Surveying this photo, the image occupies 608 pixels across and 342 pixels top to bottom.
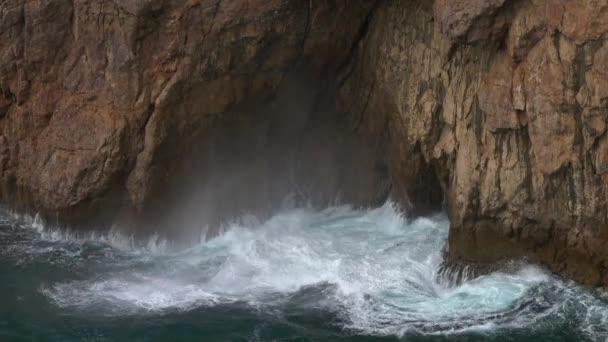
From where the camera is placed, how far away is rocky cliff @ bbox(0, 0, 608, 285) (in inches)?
779

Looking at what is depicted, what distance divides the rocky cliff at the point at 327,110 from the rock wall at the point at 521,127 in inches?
1.4

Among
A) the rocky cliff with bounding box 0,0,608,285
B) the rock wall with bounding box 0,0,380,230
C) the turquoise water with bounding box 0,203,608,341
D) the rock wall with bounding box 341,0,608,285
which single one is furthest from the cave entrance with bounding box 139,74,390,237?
the rock wall with bounding box 341,0,608,285

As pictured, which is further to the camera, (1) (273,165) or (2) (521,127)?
(1) (273,165)

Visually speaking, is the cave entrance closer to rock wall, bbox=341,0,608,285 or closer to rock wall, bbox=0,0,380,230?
rock wall, bbox=0,0,380,230

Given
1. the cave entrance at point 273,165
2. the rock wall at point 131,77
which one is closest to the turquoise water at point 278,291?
the cave entrance at point 273,165

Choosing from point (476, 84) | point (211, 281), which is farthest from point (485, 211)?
point (211, 281)

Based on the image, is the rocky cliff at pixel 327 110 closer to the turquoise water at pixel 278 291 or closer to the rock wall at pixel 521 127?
the rock wall at pixel 521 127

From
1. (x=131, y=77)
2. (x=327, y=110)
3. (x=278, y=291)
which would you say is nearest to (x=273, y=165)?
(x=327, y=110)

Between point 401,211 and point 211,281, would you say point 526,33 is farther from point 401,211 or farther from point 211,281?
point 211,281

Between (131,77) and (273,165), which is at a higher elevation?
(131,77)

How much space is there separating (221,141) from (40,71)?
546 centimetres

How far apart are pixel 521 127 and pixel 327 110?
25.3 feet

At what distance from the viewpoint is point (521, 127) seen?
67.1 feet

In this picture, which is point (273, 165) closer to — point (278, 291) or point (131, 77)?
point (131, 77)
